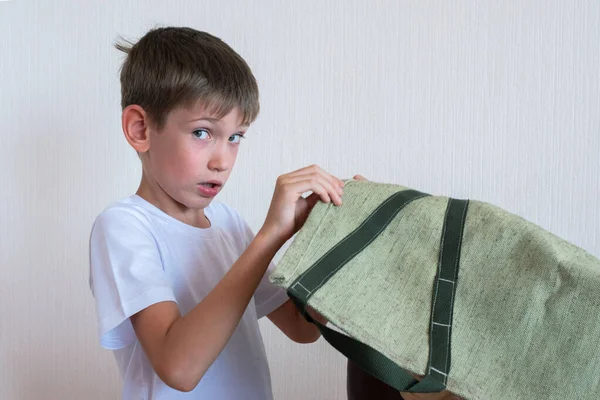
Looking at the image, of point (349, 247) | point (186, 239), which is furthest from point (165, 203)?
point (349, 247)

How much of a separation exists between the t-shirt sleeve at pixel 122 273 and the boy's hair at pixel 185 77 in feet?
0.40

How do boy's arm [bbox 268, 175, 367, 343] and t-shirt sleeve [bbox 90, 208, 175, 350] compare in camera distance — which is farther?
boy's arm [bbox 268, 175, 367, 343]

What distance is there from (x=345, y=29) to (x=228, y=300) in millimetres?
565

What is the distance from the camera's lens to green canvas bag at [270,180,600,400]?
52cm

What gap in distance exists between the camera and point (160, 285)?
2.18 ft

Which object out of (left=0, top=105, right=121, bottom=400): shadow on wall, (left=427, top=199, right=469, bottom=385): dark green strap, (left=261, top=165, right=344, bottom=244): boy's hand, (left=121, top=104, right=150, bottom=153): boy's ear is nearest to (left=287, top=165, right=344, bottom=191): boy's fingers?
(left=261, top=165, right=344, bottom=244): boy's hand

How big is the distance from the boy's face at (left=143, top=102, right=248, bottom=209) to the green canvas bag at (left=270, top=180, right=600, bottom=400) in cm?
18

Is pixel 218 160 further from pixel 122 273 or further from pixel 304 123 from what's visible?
pixel 304 123

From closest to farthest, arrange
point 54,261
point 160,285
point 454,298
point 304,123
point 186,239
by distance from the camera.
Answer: point 454,298
point 160,285
point 186,239
point 304,123
point 54,261

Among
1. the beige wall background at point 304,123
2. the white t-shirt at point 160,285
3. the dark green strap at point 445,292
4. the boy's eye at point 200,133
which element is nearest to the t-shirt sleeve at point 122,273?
the white t-shirt at point 160,285

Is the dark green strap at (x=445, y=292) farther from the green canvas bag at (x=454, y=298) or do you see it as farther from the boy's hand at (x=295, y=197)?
the boy's hand at (x=295, y=197)

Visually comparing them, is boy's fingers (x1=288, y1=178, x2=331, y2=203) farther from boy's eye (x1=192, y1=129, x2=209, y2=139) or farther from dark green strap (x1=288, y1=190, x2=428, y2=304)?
boy's eye (x1=192, y1=129, x2=209, y2=139)

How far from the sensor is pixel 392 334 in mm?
548

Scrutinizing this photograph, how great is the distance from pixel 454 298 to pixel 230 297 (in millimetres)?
205
